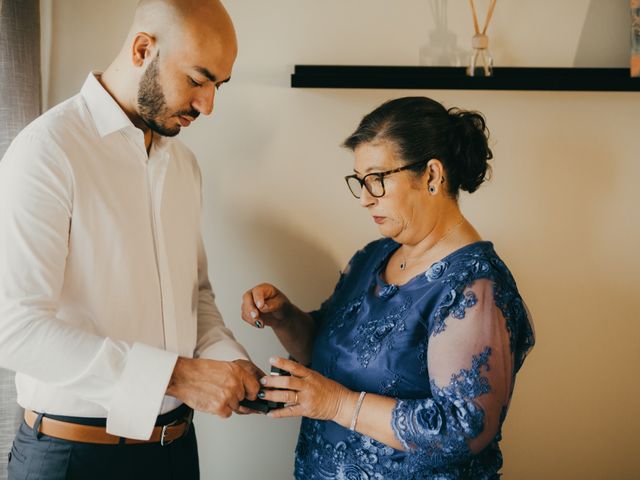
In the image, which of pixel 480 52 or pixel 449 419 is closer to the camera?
pixel 449 419

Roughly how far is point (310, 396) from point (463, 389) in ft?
1.16

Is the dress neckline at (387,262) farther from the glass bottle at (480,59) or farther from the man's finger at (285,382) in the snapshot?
the glass bottle at (480,59)

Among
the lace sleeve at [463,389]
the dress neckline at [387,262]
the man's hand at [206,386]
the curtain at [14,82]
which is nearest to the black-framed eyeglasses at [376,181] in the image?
the dress neckline at [387,262]

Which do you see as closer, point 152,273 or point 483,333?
point 483,333

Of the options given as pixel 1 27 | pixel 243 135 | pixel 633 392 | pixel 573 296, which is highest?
pixel 1 27

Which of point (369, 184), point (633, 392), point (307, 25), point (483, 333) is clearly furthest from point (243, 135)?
point (633, 392)

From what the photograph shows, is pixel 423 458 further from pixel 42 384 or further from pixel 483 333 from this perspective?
pixel 42 384

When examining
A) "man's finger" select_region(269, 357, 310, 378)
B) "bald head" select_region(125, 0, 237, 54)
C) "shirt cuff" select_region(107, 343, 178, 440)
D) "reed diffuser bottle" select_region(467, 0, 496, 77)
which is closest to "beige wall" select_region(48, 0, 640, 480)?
Result: "reed diffuser bottle" select_region(467, 0, 496, 77)

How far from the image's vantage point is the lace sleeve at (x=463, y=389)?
127cm

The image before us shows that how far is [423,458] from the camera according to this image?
Answer: 134 cm

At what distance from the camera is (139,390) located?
129cm

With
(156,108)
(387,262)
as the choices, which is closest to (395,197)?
(387,262)

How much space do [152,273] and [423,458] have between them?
788 mm

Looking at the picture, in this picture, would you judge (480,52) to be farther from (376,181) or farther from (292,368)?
(292,368)
